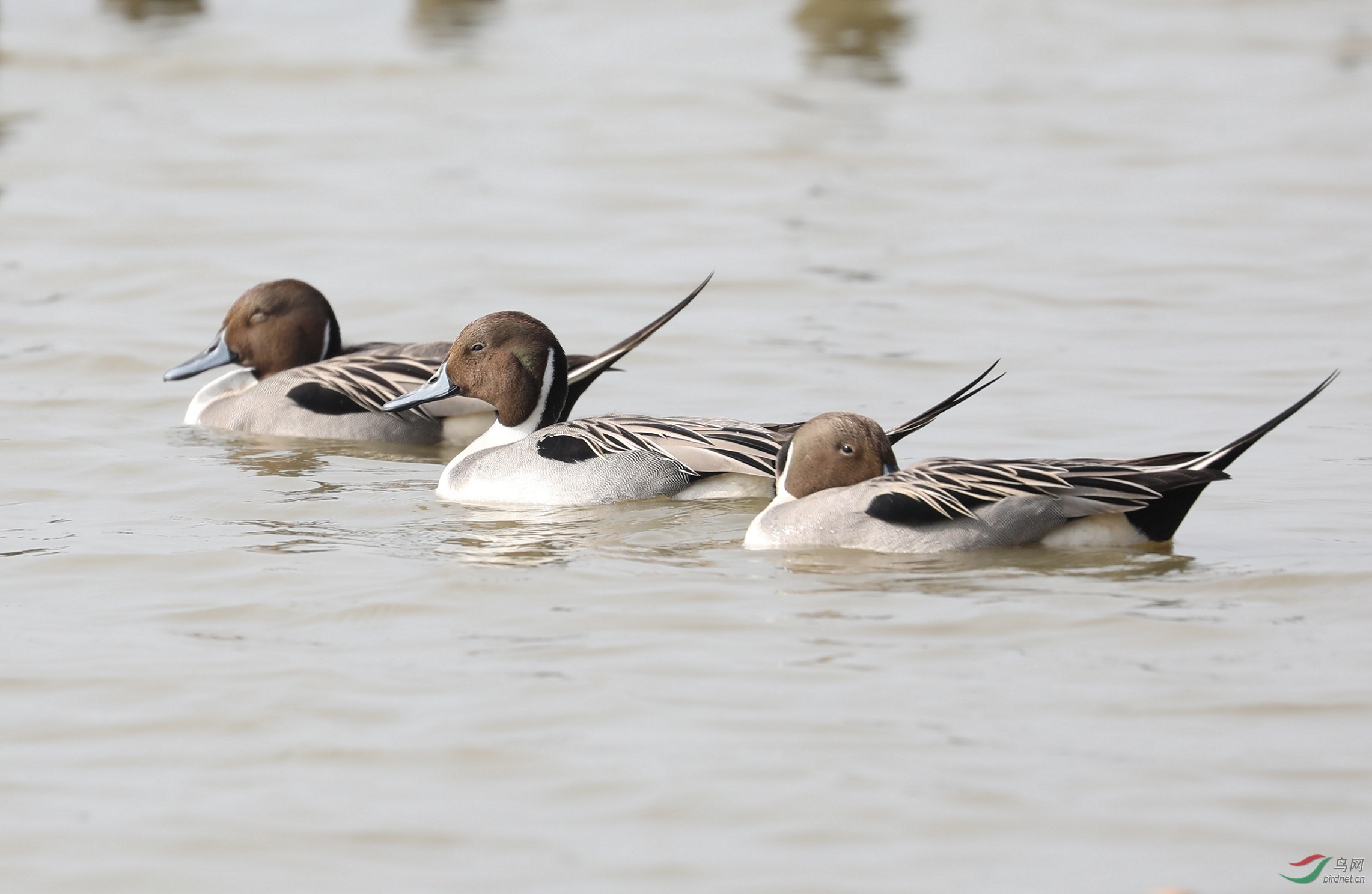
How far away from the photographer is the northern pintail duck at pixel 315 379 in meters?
9.38

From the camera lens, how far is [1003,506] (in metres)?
6.78

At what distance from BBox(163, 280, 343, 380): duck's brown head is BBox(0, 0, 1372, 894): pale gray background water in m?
0.50

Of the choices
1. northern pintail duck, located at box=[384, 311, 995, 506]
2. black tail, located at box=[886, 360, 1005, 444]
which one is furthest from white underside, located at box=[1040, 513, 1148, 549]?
northern pintail duck, located at box=[384, 311, 995, 506]

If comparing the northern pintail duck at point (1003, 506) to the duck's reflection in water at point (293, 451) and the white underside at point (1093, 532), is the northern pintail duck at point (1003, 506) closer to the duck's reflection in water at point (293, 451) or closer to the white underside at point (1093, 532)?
the white underside at point (1093, 532)

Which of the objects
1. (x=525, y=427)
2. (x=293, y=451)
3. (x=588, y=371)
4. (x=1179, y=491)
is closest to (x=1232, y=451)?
(x=1179, y=491)

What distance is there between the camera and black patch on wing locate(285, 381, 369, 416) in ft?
30.9

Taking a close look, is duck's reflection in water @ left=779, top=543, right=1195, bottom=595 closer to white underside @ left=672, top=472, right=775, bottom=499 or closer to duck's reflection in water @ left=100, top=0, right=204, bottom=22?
white underside @ left=672, top=472, right=775, bottom=499

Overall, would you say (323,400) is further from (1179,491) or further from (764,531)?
(1179,491)

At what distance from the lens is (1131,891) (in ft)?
13.9

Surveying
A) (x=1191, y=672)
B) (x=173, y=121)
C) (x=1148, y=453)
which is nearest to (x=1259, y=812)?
(x=1191, y=672)

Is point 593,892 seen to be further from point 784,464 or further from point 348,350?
point 348,350

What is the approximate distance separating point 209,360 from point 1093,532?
4.88 metres

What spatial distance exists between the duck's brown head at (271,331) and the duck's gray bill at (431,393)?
4.75 feet

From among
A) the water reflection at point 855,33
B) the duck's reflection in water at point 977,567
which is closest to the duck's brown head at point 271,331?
the duck's reflection in water at point 977,567
